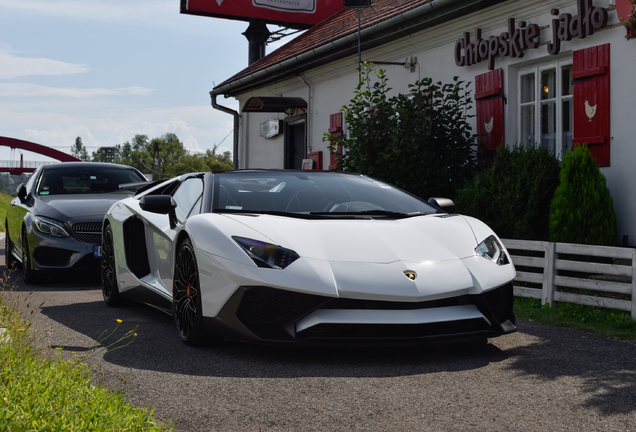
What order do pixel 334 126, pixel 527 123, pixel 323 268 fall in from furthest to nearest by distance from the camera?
pixel 334 126
pixel 527 123
pixel 323 268

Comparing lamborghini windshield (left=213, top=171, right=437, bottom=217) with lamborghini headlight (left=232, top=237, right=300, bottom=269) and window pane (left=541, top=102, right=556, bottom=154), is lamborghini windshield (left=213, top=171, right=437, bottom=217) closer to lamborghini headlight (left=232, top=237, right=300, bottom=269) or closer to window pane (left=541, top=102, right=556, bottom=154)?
lamborghini headlight (left=232, top=237, right=300, bottom=269)

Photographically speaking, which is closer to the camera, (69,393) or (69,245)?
(69,393)

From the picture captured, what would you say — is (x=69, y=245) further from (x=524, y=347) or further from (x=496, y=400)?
(x=496, y=400)

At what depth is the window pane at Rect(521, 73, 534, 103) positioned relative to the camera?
1074cm

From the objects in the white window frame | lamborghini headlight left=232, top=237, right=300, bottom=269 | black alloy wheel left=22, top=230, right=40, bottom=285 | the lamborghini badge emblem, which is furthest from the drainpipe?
the lamborghini badge emblem

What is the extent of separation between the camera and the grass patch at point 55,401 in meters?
2.68

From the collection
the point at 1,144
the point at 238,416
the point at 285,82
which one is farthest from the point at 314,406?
the point at 1,144

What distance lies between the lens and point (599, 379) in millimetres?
4023

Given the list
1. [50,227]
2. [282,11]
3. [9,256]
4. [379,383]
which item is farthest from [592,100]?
[282,11]

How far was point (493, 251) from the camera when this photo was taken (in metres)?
4.84

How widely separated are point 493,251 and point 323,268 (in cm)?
126

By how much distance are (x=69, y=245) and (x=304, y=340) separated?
5124mm

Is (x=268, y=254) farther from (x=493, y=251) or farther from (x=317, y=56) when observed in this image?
(x=317, y=56)

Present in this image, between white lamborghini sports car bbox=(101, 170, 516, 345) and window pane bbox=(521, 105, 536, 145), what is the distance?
575 centimetres
